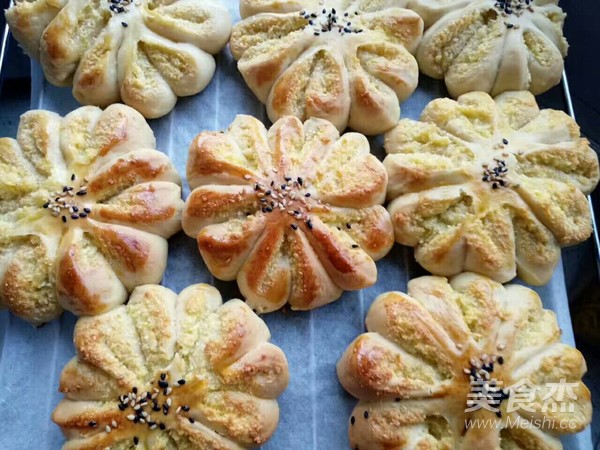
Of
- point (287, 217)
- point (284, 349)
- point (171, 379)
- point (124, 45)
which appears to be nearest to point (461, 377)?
point (284, 349)

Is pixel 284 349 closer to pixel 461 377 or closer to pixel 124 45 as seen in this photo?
pixel 461 377

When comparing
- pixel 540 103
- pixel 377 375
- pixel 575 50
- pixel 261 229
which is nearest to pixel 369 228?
pixel 261 229

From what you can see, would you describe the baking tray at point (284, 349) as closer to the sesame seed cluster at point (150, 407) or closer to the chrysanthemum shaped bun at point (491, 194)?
the chrysanthemum shaped bun at point (491, 194)

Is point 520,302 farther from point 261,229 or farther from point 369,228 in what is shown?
point 261,229

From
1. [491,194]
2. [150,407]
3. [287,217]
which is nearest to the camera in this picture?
[150,407]

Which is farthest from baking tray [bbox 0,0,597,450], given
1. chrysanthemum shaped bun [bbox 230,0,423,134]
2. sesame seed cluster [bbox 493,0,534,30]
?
sesame seed cluster [bbox 493,0,534,30]

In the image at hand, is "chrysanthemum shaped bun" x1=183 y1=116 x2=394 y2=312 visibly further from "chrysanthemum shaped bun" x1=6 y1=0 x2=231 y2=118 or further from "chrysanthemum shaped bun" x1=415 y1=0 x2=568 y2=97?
"chrysanthemum shaped bun" x1=415 y1=0 x2=568 y2=97
